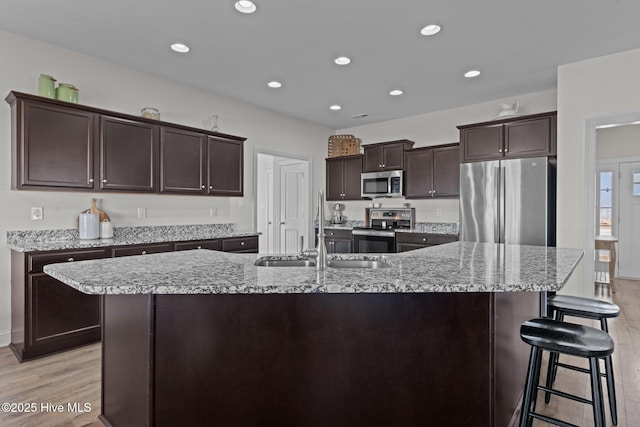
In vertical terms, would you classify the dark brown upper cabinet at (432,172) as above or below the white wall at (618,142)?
below

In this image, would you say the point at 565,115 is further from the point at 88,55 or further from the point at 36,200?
the point at 36,200

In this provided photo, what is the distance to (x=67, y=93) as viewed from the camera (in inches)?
121

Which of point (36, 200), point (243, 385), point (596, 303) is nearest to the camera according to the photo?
point (243, 385)

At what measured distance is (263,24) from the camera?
2.88m

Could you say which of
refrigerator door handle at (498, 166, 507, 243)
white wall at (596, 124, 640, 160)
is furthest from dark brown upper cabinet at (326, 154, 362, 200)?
white wall at (596, 124, 640, 160)

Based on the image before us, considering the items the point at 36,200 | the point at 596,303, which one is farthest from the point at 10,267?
the point at 596,303

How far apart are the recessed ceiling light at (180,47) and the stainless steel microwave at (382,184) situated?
332cm

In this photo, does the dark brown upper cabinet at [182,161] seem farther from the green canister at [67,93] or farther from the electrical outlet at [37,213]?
the electrical outlet at [37,213]

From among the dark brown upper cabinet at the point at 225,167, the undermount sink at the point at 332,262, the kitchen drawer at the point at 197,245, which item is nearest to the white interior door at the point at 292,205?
the dark brown upper cabinet at the point at 225,167

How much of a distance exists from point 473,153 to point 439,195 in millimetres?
792

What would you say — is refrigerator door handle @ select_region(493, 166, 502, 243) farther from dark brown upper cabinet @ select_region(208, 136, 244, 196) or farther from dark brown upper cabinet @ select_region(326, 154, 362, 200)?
dark brown upper cabinet @ select_region(208, 136, 244, 196)

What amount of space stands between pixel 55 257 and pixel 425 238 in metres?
4.17

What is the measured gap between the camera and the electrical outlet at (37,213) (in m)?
3.10

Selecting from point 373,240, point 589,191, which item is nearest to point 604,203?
point 589,191
